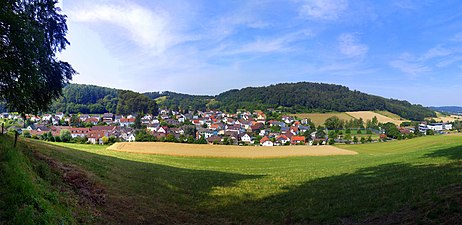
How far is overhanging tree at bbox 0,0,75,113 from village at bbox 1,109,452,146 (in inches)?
1895

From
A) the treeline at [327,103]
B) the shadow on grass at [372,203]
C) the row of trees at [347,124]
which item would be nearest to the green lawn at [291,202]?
the shadow on grass at [372,203]

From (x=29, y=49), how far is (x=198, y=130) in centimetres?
10850

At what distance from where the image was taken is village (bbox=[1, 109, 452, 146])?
78400 mm

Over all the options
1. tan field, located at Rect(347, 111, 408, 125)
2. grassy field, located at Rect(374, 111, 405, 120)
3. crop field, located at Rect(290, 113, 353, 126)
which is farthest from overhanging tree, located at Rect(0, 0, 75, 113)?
grassy field, located at Rect(374, 111, 405, 120)

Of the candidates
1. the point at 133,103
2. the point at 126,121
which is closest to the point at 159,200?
Result: the point at 126,121

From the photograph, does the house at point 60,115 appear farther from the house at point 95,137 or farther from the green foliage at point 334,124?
the green foliage at point 334,124

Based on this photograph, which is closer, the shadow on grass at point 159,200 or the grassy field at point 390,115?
the shadow on grass at point 159,200

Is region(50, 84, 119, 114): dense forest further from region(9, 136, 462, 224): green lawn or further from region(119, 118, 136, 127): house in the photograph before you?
region(9, 136, 462, 224): green lawn

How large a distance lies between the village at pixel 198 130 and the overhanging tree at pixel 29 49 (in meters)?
48.1

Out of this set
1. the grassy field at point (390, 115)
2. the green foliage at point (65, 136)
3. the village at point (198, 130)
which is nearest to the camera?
the green foliage at point (65, 136)

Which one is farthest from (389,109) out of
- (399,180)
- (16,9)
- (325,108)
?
→ (16,9)

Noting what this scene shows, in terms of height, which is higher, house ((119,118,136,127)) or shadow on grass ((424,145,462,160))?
house ((119,118,136,127))

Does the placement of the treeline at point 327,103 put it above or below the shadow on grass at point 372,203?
above

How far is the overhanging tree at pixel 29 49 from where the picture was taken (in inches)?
498
